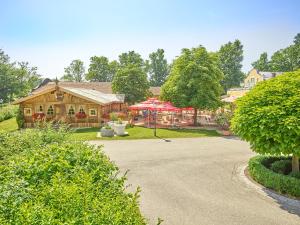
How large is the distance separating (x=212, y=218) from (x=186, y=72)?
78.6 ft

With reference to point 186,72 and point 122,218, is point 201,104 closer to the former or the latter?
point 186,72

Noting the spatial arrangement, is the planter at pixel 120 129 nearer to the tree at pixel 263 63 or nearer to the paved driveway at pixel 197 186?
the paved driveway at pixel 197 186

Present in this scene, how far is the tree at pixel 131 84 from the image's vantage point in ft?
155

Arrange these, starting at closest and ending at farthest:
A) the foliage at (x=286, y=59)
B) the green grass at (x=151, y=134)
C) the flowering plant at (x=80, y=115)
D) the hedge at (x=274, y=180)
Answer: the hedge at (x=274, y=180), the green grass at (x=151, y=134), the flowering plant at (x=80, y=115), the foliage at (x=286, y=59)

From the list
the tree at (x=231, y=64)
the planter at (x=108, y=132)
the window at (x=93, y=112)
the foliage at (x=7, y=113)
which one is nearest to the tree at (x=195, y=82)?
the window at (x=93, y=112)

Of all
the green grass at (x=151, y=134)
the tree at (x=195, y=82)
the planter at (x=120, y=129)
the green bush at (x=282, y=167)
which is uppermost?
the tree at (x=195, y=82)

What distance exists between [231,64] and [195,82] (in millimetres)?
56477

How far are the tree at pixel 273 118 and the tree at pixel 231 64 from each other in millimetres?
72112

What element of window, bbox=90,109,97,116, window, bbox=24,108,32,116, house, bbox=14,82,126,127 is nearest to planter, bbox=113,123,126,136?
house, bbox=14,82,126,127

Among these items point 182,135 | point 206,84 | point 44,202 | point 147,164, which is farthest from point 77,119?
point 44,202

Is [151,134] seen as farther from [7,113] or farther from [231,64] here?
[231,64]

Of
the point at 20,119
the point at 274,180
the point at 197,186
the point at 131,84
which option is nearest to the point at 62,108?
the point at 20,119

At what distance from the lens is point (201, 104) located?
98.6ft

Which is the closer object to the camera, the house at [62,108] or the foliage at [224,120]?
the foliage at [224,120]
